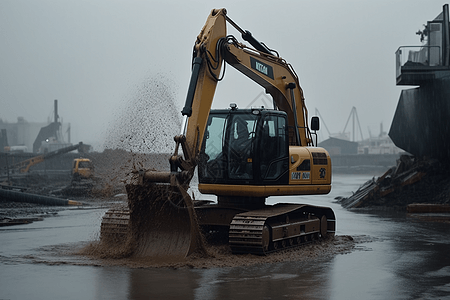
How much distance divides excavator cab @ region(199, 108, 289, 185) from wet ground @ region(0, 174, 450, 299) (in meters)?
1.88

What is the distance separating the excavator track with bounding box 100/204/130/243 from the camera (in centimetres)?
1110

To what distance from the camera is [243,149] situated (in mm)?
11398

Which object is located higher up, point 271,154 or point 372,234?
point 271,154

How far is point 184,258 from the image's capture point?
9867 mm

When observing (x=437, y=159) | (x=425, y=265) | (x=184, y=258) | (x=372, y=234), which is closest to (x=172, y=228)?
(x=184, y=258)

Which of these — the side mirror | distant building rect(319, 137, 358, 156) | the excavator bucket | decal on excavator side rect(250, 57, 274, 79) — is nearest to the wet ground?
the excavator bucket

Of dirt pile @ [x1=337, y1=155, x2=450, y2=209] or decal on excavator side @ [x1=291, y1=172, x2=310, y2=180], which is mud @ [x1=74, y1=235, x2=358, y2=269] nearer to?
decal on excavator side @ [x1=291, y1=172, x2=310, y2=180]

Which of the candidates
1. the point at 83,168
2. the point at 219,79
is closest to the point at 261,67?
the point at 219,79

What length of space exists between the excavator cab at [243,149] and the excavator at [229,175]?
2 centimetres

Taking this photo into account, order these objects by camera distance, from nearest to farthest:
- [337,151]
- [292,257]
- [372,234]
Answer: [292,257], [372,234], [337,151]

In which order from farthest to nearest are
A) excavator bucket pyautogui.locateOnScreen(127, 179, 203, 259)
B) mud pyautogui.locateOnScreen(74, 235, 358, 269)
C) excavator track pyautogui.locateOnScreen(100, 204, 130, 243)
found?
excavator track pyautogui.locateOnScreen(100, 204, 130, 243)
excavator bucket pyautogui.locateOnScreen(127, 179, 203, 259)
mud pyautogui.locateOnScreen(74, 235, 358, 269)

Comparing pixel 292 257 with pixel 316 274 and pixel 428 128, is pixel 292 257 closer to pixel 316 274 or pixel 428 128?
pixel 316 274

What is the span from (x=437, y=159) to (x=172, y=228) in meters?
17.9

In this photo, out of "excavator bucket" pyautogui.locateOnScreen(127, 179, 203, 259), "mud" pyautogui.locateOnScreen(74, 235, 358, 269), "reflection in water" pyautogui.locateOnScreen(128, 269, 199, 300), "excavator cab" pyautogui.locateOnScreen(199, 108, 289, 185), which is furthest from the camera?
"excavator cab" pyautogui.locateOnScreen(199, 108, 289, 185)
